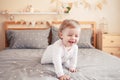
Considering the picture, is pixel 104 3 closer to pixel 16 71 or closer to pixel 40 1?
pixel 40 1

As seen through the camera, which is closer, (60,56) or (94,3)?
(60,56)

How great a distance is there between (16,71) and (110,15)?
262 centimetres

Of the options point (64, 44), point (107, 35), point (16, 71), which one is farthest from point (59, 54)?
point (107, 35)

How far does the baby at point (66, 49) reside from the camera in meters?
1.63

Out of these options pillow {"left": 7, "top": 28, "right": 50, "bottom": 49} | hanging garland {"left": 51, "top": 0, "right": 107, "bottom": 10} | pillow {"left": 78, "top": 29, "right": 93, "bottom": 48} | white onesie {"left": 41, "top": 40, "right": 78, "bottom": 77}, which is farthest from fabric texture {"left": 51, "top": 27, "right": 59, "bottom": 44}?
white onesie {"left": 41, "top": 40, "right": 78, "bottom": 77}

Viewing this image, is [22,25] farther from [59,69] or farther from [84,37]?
[59,69]

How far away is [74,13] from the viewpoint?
3.78 m

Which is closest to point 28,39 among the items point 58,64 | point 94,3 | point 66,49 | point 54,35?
point 54,35

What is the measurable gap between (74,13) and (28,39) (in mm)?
1061

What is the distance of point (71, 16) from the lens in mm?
3781

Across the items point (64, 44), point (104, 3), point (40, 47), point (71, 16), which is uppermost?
point (104, 3)

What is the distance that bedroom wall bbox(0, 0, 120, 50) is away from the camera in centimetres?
365

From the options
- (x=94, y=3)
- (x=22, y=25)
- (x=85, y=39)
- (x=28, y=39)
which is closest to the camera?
(x=28, y=39)


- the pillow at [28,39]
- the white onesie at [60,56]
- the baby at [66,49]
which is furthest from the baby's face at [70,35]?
the pillow at [28,39]
